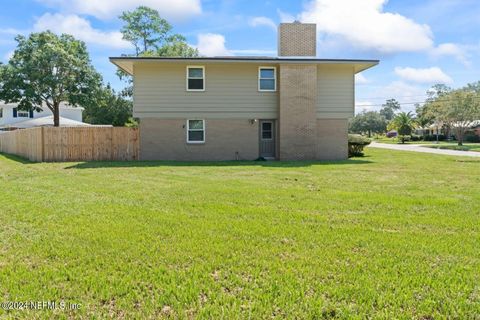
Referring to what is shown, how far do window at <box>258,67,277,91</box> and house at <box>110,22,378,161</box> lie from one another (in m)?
0.04

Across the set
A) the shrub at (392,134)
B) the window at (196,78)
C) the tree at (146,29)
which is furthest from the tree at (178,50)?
the shrub at (392,134)

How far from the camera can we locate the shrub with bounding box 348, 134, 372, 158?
22.3 metres

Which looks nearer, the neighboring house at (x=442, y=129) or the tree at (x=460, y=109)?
the tree at (x=460, y=109)

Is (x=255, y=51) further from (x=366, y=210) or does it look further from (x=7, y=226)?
(x=7, y=226)

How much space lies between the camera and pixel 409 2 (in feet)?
48.8

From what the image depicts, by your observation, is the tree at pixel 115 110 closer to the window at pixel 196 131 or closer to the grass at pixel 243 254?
the window at pixel 196 131

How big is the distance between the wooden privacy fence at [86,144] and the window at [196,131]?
2.65 m

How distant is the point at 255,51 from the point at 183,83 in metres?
7.19

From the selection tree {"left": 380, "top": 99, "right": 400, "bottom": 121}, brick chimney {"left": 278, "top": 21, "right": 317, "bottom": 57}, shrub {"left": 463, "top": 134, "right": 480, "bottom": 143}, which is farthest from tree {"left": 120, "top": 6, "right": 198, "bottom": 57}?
tree {"left": 380, "top": 99, "right": 400, "bottom": 121}

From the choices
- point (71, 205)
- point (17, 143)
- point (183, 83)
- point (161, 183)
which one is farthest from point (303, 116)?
point (17, 143)

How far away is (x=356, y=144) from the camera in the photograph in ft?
73.6

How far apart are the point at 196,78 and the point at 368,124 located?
7455 cm

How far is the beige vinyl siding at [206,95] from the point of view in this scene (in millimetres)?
18719

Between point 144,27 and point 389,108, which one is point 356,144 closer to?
point 144,27
